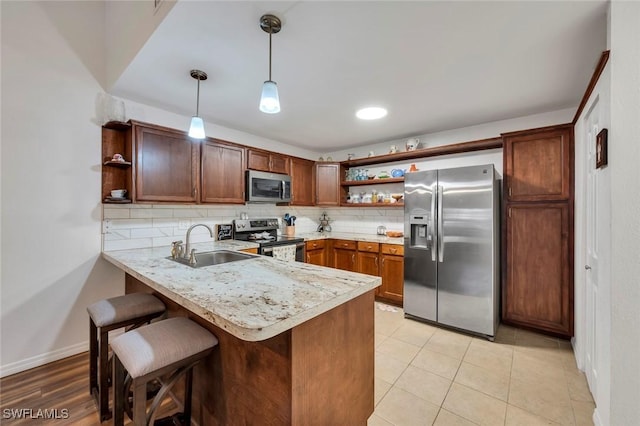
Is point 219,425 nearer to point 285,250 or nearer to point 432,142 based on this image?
point 285,250

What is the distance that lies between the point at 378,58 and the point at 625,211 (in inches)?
63.1

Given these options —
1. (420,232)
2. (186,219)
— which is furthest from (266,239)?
(420,232)

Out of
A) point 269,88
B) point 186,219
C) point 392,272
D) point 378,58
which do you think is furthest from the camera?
point 392,272

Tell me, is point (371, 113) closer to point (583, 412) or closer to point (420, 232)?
point (420, 232)

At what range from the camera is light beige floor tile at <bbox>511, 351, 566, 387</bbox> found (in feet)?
6.47

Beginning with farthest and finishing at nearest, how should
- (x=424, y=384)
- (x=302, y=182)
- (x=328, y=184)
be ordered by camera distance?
(x=328, y=184) → (x=302, y=182) → (x=424, y=384)

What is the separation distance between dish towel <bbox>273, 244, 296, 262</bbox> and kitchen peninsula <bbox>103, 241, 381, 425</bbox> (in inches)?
62.1

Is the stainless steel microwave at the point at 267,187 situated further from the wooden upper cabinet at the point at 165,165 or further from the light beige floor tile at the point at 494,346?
the light beige floor tile at the point at 494,346

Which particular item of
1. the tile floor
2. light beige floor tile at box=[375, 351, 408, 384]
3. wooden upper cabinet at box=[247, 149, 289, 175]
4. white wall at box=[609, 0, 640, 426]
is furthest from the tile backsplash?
white wall at box=[609, 0, 640, 426]

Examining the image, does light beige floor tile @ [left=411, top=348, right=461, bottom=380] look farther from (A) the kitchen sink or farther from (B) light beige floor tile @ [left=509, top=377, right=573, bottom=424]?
(A) the kitchen sink

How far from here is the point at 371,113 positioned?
2816 millimetres

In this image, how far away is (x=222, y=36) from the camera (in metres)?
1.60

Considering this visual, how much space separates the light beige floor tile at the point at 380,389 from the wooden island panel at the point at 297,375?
44 centimetres

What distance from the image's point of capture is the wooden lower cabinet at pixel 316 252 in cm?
376
